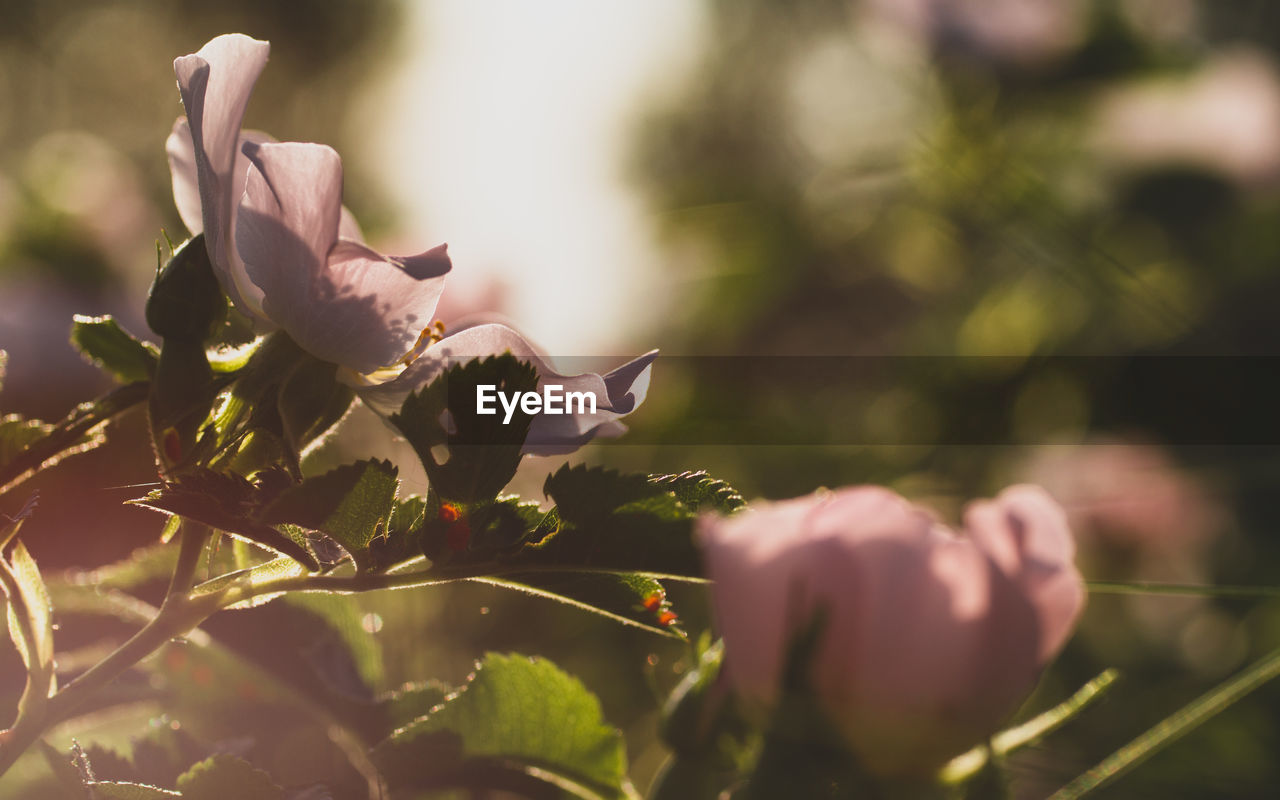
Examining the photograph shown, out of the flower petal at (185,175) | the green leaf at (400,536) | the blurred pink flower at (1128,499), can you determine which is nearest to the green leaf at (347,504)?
the green leaf at (400,536)

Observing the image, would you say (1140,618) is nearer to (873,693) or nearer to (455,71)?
(455,71)

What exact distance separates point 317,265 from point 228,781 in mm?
133

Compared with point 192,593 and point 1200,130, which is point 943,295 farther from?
point 192,593

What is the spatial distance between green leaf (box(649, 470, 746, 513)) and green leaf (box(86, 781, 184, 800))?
0.46 feet

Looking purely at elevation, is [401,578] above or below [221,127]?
below

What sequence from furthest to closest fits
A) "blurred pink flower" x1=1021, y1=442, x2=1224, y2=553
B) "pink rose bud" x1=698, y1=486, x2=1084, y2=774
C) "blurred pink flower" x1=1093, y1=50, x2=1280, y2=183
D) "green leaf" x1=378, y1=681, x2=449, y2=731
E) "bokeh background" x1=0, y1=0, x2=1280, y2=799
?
"blurred pink flower" x1=1093, y1=50, x2=1280, y2=183, "blurred pink flower" x1=1021, y1=442, x2=1224, y2=553, "bokeh background" x1=0, y1=0, x2=1280, y2=799, "green leaf" x1=378, y1=681, x2=449, y2=731, "pink rose bud" x1=698, y1=486, x2=1084, y2=774

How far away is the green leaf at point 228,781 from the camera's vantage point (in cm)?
26

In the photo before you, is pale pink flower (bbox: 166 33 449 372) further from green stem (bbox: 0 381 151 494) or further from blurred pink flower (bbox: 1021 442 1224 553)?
blurred pink flower (bbox: 1021 442 1224 553)

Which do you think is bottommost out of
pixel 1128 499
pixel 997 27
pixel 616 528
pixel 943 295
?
pixel 1128 499

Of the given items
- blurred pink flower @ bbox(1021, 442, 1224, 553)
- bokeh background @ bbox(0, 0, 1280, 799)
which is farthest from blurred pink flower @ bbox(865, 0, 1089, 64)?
blurred pink flower @ bbox(1021, 442, 1224, 553)

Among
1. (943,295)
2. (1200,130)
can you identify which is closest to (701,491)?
(943,295)

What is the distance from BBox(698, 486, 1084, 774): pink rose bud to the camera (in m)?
0.22

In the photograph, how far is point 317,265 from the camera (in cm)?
27

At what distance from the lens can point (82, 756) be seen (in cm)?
26
